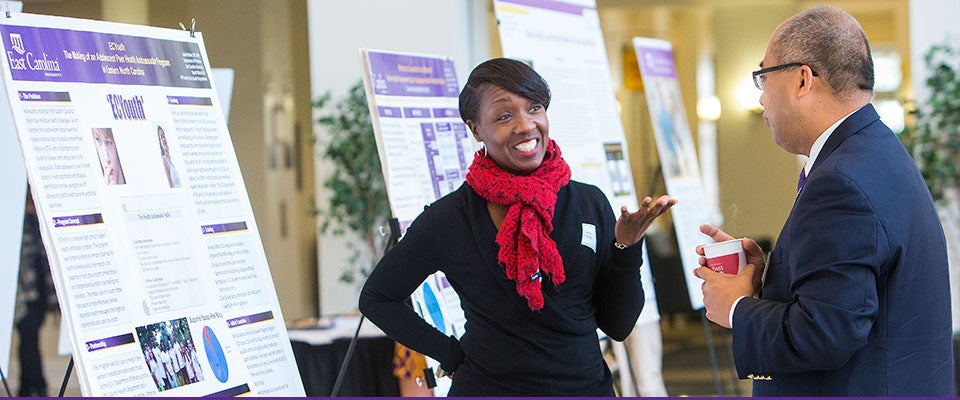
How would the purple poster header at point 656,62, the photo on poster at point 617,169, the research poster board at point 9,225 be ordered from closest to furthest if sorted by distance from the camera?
1. the research poster board at point 9,225
2. the photo on poster at point 617,169
3. the purple poster header at point 656,62

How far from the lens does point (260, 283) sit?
252 centimetres

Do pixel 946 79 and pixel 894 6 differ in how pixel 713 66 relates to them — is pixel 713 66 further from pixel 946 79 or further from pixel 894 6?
pixel 946 79

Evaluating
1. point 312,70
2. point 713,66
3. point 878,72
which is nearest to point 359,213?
point 312,70

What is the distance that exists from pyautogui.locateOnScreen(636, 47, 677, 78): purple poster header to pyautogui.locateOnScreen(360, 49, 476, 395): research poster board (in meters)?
1.56

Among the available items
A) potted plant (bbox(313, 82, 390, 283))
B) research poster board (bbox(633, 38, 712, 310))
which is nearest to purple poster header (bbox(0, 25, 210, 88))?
research poster board (bbox(633, 38, 712, 310))

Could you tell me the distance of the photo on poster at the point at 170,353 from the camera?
7.06 ft

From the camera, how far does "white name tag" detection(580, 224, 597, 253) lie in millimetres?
2246

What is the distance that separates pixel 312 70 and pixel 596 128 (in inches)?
125

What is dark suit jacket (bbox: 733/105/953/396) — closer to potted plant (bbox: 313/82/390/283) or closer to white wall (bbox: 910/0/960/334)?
potted plant (bbox: 313/82/390/283)

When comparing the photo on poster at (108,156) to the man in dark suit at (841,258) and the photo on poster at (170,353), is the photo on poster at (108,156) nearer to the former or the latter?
the photo on poster at (170,353)

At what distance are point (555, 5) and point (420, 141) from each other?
955 mm

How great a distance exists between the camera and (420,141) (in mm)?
3492

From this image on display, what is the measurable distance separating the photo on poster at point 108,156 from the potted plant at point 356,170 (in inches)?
157

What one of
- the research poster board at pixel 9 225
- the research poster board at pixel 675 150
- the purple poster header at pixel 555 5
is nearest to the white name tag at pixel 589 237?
the purple poster header at pixel 555 5
